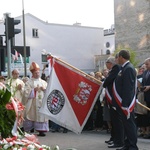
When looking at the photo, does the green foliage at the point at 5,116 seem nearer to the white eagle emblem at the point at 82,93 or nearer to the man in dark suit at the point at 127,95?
the man in dark suit at the point at 127,95

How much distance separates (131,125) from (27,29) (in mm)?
46022

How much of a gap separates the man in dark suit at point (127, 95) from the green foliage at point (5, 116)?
350cm

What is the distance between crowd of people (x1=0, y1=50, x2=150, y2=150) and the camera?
7.13 metres

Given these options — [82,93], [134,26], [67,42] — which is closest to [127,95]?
[82,93]

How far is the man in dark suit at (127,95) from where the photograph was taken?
277 inches

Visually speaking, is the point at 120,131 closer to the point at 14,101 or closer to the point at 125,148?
the point at 125,148

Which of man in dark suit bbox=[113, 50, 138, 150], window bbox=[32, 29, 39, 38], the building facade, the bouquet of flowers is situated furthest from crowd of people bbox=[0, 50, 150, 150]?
the building facade

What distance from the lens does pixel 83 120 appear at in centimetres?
823

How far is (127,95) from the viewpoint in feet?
23.1

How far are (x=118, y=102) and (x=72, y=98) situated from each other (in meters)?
1.17

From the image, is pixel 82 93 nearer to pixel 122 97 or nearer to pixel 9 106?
pixel 122 97

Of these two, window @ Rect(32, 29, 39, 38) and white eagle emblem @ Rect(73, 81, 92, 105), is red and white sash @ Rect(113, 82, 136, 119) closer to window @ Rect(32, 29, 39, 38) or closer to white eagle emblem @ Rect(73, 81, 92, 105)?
white eagle emblem @ Rect(73, 81, 92, 105)

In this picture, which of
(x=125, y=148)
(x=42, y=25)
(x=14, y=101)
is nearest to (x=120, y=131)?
(x=125, y=148)

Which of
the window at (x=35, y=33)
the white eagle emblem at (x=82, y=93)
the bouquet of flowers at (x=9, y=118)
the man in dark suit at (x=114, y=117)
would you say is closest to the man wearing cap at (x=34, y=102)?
the white eagle emblem at (x=82, y=93)
